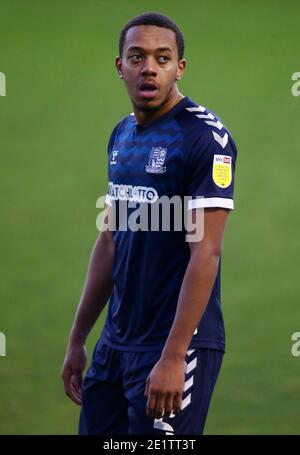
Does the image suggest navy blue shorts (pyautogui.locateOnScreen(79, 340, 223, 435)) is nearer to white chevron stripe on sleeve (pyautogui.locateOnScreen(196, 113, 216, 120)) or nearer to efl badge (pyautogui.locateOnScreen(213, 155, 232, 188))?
efl badge (pyautogui.locateOnScreen(213, 155, 232, 188))

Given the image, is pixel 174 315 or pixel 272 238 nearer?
pixel 174 315

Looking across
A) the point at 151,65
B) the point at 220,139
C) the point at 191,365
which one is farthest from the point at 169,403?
the point at 151,65

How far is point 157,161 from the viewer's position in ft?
9.37

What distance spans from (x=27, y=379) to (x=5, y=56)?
336 cm

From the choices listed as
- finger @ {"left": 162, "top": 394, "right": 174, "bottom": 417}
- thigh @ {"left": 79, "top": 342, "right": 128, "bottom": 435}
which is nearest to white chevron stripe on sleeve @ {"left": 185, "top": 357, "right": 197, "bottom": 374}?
finger @ {"left": 162, "top": 394, "right": 174, "bottom": 417}

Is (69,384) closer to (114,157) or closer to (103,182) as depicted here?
(114,157)

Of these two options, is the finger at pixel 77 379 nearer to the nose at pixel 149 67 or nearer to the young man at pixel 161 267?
the young man at pixel 161 267

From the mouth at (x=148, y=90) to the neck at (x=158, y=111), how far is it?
5cm

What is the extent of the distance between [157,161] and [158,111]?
194 mm

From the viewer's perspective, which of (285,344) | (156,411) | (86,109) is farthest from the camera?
(86,109)

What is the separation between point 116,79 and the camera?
7750 millimetres

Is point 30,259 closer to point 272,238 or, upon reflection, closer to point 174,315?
point 272,238

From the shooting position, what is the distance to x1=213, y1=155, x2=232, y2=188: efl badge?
2.78 m

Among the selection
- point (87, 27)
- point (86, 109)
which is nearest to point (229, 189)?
point (86, 109)
